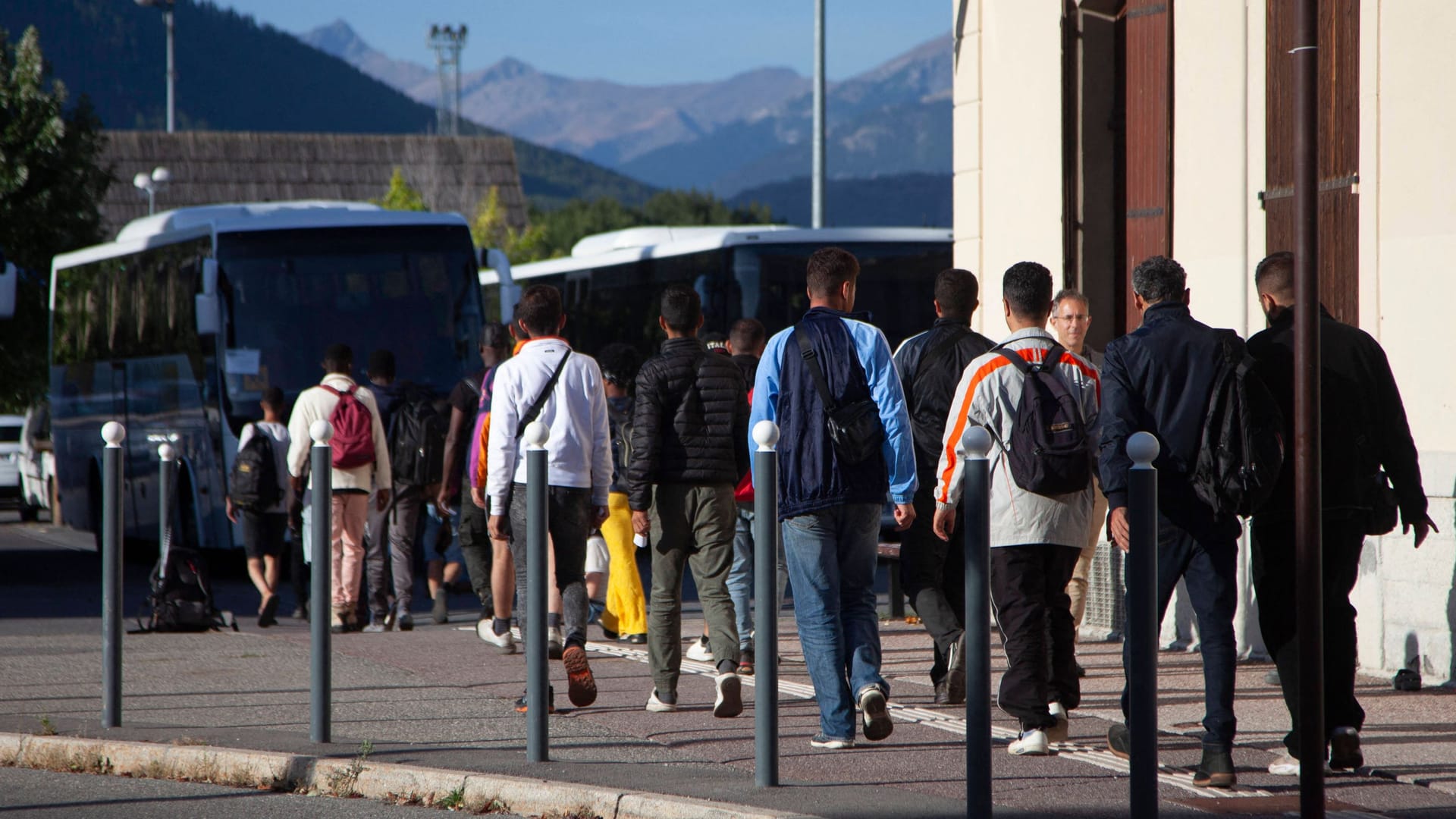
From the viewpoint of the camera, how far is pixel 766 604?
18.7ft

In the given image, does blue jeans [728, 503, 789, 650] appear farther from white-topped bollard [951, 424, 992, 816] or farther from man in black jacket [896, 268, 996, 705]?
white-topped bollard [951, 424, 992, 816]

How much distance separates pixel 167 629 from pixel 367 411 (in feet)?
6.06

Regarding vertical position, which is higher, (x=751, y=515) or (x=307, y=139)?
(x=307, y=139)

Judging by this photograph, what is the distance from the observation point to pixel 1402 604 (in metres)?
8.34

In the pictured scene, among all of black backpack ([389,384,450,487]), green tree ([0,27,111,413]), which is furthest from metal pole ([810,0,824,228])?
black backpack ([389,384,450,487])

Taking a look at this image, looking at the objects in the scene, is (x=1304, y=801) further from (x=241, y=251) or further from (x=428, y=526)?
(x=241, y=251)

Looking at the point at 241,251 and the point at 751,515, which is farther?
the point at 241,251

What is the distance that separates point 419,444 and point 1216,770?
20.9 feet

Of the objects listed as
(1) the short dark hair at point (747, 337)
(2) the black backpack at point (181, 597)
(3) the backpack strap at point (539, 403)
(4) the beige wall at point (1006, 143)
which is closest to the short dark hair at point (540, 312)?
(3) the backpack strap at point (539, 403)

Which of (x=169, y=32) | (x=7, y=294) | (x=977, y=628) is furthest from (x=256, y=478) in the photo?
(x=169, y=32)

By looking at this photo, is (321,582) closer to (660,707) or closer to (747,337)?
(660,707)

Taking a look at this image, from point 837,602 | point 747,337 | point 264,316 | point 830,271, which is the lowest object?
point 837,602

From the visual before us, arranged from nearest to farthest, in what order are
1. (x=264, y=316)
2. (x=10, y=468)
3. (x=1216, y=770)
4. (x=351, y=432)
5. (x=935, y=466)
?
(x=1216, y=770), (x=935, y=466), (x=351, y=432), (x=264, y=316), (x=10, y=468)

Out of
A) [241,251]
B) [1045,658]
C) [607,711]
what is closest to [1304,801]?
[1045,658]
